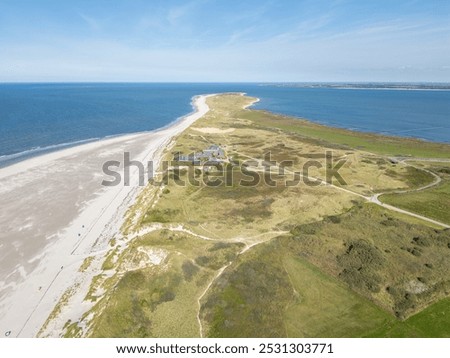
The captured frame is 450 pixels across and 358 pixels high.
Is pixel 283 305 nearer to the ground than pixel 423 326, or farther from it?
farther from it

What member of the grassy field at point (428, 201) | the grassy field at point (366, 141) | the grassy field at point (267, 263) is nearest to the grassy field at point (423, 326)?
the grassy field at point (267, 263)

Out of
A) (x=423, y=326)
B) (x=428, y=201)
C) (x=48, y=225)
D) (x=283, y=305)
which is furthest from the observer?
(x=428, y=201)

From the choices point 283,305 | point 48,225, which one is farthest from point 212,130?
point 283,305

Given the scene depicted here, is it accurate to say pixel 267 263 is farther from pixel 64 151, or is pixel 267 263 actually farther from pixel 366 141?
pixel 366 141

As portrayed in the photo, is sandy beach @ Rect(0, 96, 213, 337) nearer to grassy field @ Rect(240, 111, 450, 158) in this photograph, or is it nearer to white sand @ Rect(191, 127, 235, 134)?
white sand @ Rect(191, 127, 235, 134)

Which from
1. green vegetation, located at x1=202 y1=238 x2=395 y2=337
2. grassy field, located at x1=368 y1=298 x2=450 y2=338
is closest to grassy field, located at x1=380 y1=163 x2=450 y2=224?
grassy field, located at x1=368 y1=298 x2=450 y2=338
